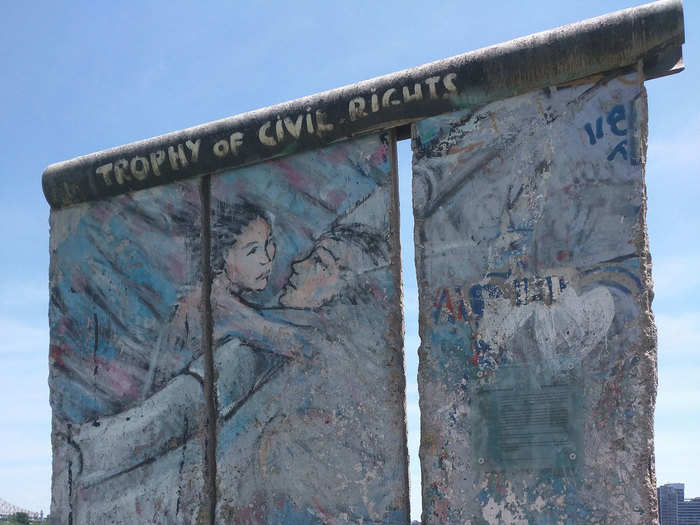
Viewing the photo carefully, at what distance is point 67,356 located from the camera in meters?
6.29

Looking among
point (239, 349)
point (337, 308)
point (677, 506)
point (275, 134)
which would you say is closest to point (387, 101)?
point (275, 134)

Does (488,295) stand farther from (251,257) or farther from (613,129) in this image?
(251,257)

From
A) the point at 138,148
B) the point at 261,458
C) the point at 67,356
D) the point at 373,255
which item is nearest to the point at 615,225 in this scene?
the point at 373,255

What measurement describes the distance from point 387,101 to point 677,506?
3381 centimetres

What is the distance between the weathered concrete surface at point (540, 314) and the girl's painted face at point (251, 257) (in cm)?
105

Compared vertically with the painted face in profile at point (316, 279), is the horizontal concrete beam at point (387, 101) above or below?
above

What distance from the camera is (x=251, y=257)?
573 cm

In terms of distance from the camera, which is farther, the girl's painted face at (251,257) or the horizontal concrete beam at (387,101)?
the girl's painted face at (251,257)

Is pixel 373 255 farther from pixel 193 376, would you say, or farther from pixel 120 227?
pixel 120 227

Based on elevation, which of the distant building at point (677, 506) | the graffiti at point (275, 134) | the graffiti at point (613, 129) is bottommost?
the distant building at point (677, 506)

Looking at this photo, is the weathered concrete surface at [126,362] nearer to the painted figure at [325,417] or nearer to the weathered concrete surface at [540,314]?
the painted figure at [325,417]

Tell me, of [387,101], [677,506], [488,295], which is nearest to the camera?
[488,295]

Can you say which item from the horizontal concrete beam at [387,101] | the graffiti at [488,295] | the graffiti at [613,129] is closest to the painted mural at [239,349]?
the horizontal concrete beam at [387,101]

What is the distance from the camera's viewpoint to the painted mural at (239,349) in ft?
17.1
